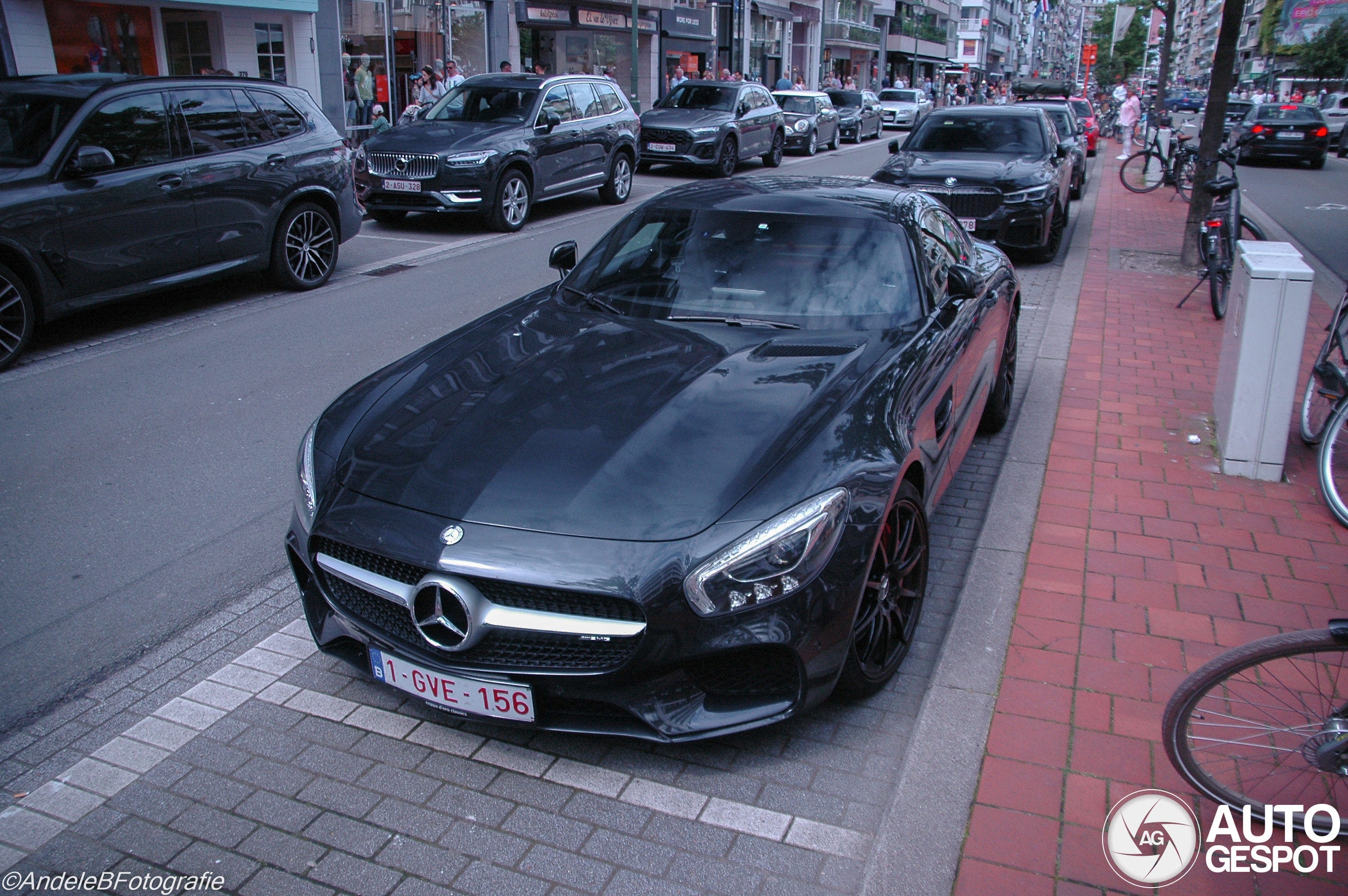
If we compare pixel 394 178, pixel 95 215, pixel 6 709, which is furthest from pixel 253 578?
pixel 394 178

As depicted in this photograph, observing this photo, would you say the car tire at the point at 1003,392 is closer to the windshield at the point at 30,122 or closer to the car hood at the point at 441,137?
the windshield at the point at 30,122

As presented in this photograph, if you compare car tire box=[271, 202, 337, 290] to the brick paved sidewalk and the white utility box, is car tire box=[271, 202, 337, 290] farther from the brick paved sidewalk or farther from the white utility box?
the white utility box

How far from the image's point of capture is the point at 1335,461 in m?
4.84

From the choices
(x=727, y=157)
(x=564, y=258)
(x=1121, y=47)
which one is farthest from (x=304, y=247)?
(x=1121, y=47)

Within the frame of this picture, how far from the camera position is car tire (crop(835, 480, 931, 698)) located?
3.13 metres

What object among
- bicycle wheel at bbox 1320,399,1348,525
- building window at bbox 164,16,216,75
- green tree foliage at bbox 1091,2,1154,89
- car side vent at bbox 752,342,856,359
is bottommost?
bicycle wheel at bbox 1320,399,1348,525

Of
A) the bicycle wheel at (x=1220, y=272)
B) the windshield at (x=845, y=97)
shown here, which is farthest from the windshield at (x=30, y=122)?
the windshield at (x=845, y=97)

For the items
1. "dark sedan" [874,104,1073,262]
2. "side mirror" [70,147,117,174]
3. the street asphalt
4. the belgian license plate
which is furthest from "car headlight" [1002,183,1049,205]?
the belgian license plate

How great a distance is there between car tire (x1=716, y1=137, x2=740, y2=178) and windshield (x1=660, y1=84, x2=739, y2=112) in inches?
34.5

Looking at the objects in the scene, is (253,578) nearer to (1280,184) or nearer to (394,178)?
(394,178)

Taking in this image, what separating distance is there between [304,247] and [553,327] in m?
6.25

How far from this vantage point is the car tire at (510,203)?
1257cm

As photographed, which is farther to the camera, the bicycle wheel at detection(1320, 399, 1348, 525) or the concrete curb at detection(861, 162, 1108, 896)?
the bicycle wheel at detection(1320, 399, 1348, 525)

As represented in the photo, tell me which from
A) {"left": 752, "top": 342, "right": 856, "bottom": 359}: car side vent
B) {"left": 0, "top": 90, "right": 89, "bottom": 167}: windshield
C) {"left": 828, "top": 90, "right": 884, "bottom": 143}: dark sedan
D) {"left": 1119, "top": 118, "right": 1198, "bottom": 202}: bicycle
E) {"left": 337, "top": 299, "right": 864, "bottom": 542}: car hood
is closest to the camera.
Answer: {"left": 337, "top": 299, "right": 864, "bottom": 542}: car hood
